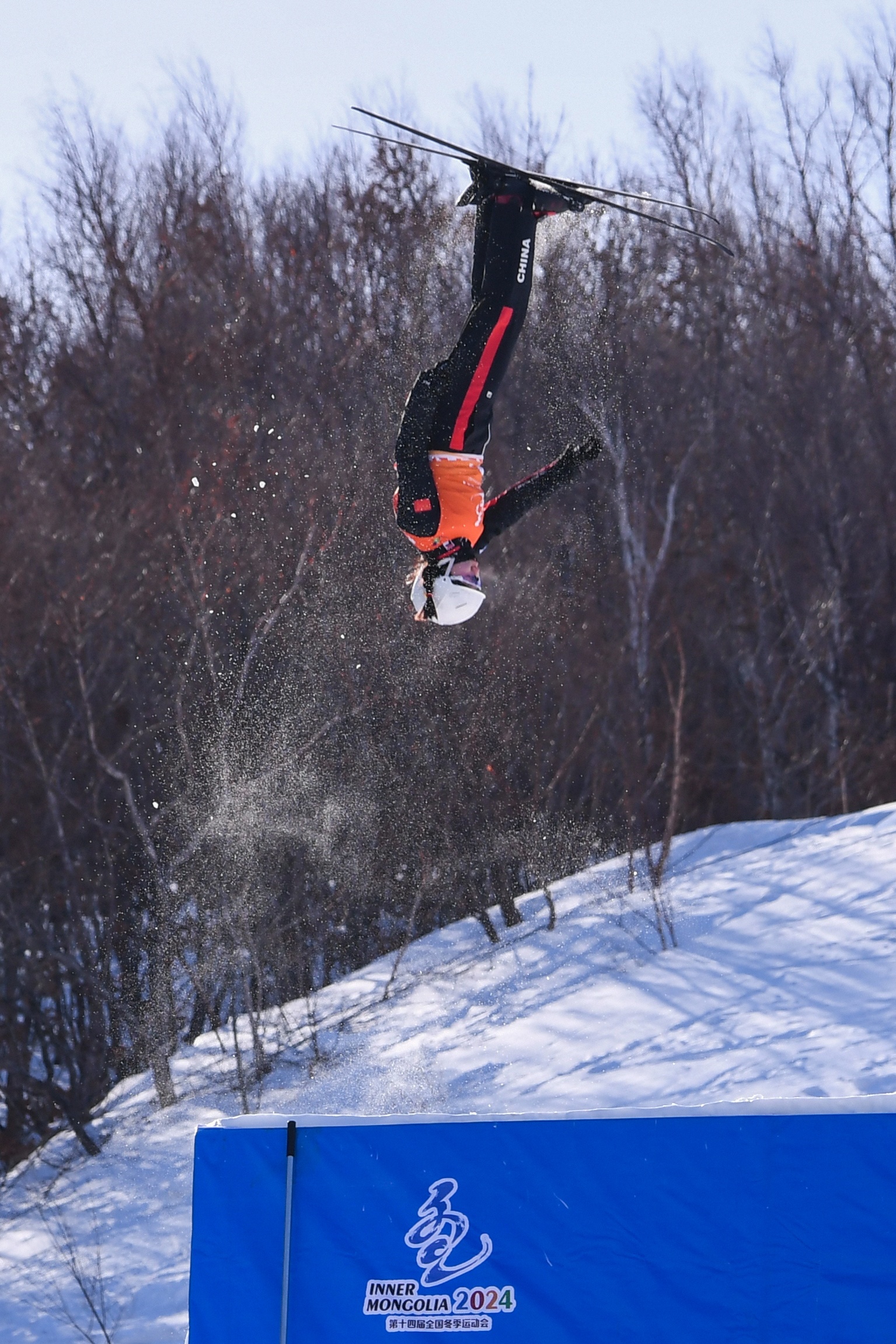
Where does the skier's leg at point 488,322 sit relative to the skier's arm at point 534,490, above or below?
above

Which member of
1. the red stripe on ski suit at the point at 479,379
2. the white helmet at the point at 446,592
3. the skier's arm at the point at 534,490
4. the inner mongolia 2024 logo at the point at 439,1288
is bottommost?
the inner mongolia 2024 logo at the point at 439,1288

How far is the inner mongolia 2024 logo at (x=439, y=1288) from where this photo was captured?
11.5 ft

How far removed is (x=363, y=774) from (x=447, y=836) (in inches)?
35.2

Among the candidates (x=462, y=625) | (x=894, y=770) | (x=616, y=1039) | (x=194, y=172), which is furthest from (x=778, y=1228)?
(x=194, y=172)

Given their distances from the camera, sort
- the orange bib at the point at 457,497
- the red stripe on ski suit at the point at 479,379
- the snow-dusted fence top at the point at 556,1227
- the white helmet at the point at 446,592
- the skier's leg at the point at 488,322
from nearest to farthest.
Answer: the snow-dusted fence top at the point at 556,1227 < the skier's leg at the point at 488,322 < the red stripe on ski suit at the point at 479,379 < the orange bib at the point at 457,497 < the white helmet at the point at 446,592

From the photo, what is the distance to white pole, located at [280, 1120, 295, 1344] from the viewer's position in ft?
11.6

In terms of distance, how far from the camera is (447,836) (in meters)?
10.7

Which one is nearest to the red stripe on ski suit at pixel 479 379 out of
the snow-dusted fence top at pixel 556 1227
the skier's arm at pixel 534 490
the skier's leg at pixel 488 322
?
the skier's leg at pixel 488 322

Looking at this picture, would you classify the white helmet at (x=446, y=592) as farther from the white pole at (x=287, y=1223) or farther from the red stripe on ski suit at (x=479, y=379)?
the white pole at (x=287, y=1223)

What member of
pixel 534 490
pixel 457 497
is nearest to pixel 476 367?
pixel 457 497

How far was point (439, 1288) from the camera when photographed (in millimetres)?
3512

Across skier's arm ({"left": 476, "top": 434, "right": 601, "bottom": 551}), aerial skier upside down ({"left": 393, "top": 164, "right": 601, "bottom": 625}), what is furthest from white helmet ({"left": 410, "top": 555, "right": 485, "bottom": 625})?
skier's arm ({"left": 476, "top": 434, "right": 601, "bottom": 551})

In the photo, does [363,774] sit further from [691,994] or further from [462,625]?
[691,994]

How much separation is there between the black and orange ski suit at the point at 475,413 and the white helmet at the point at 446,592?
9cm
